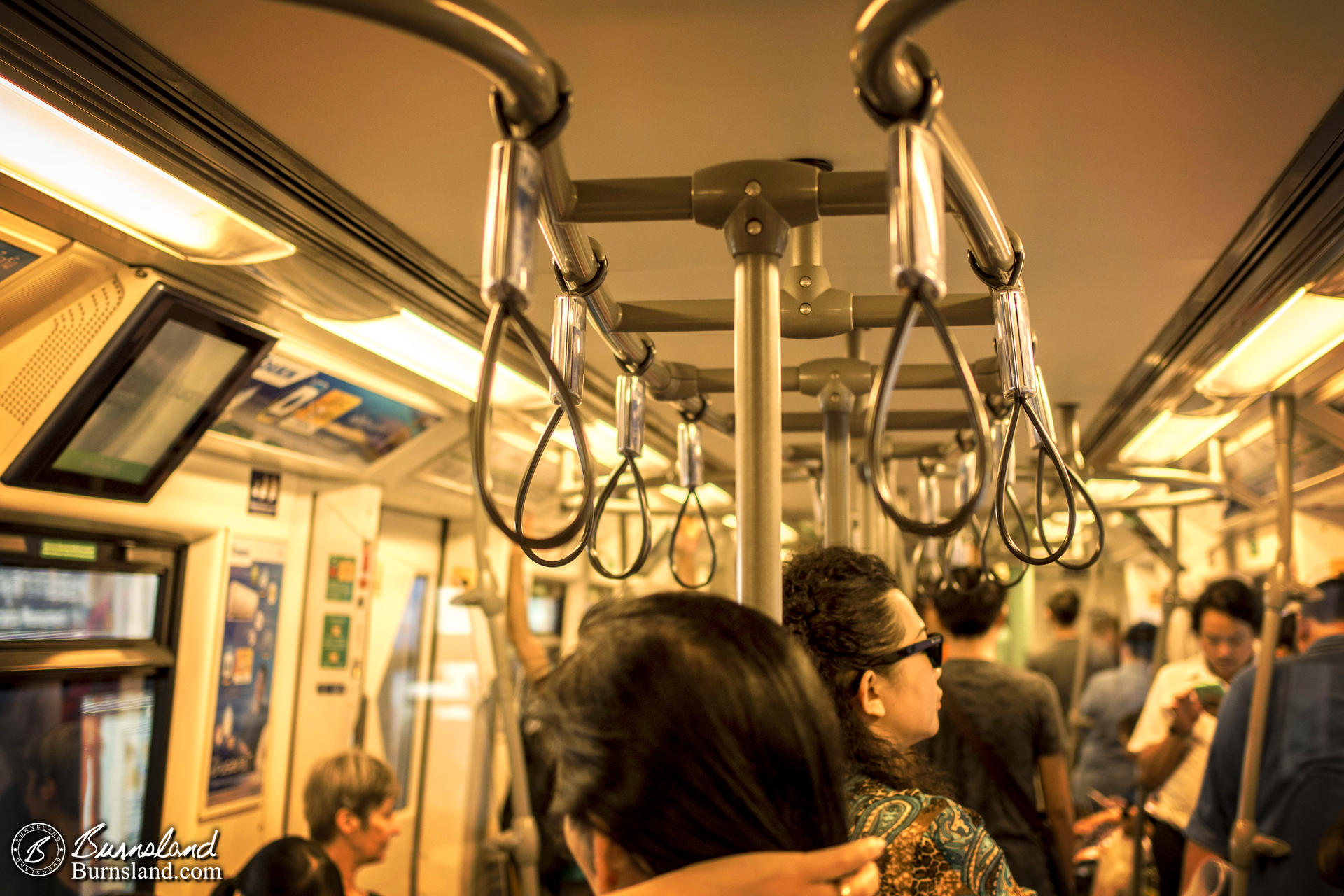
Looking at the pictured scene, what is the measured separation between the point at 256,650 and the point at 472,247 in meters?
1.77

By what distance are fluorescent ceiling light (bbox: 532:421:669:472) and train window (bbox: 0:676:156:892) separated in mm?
1415

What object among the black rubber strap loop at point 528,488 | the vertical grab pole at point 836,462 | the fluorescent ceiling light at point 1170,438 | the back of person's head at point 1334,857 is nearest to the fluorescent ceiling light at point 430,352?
the vertical grab pole at point 836,462

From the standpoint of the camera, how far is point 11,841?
231 centimetres

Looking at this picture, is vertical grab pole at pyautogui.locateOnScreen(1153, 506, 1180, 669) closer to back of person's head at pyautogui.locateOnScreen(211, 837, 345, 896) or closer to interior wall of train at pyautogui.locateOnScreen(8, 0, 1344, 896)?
interior wall of train at pyautogui.locateOnScreen(8, 0, 1344, 896)

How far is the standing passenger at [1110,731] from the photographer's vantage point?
5.09m

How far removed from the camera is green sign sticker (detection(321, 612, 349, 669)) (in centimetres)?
327

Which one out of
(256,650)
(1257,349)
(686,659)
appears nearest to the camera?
(686,659)

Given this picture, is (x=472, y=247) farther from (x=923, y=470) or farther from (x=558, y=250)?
(x=923, y=470)

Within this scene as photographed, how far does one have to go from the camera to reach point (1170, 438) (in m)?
3.41

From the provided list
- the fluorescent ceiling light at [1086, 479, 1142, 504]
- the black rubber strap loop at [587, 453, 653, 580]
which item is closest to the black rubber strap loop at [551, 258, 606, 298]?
the black rubber strap loop at [587, 453, 653, 580]

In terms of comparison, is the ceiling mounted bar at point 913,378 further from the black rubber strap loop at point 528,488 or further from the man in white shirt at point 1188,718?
the man in white shirt at point 1188,718

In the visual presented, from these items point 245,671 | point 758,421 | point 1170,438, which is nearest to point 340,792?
point 245,671

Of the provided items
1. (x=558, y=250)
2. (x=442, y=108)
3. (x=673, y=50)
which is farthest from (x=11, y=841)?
(x=673, y=50)

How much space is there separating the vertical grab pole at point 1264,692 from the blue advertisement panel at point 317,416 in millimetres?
2617
